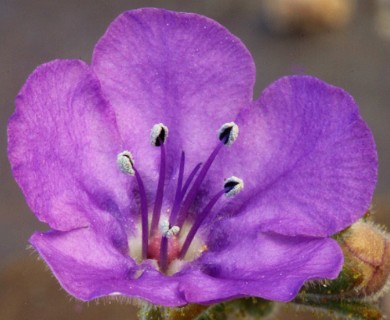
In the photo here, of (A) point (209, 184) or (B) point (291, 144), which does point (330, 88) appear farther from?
(A) point (209, 184)

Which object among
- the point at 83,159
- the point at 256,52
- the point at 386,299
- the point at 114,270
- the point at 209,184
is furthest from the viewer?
the point at 256,52

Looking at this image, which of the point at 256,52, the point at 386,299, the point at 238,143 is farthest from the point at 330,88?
the point at 256,52

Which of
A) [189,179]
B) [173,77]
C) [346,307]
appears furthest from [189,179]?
[346,307]

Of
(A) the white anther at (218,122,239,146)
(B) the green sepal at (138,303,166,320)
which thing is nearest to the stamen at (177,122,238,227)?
(A) the white anther at (218,122,239,146)

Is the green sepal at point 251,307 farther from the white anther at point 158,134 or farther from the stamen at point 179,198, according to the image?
the white anther at point 158,134

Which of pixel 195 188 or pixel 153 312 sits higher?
pixel 195 188

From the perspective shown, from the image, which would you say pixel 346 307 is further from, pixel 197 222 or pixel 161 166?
pixel 161 166

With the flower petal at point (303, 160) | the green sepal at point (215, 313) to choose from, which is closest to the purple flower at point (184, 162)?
the flower petal at point (303, 160)
